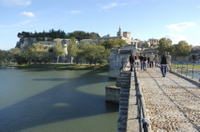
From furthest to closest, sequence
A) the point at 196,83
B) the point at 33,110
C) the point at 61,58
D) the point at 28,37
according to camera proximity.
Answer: the point at 28,37, the point at 61,58, the point at 33,110, the point at 196,83

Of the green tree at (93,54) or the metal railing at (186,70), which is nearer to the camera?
the metal railing at (186,70)

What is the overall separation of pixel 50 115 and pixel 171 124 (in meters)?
13.7

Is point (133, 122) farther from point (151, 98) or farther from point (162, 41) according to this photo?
point (162, 41)

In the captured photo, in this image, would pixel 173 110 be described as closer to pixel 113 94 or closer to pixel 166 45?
pixel 113 94

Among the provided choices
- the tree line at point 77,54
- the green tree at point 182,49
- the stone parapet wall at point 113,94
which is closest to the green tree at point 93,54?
the tree line at point 77,54

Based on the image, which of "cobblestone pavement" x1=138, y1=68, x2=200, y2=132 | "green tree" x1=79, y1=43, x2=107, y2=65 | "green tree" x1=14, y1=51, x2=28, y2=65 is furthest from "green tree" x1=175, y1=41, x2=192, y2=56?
"cobblestone pavement" x1=138, y1=68, x2=200, y2=132

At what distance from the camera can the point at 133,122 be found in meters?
5.20

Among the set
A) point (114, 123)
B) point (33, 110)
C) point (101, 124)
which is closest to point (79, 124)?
point (101, 124)

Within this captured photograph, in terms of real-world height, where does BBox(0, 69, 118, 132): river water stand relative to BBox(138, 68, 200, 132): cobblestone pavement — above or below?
below

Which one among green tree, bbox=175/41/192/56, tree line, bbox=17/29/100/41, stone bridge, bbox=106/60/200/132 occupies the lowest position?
stone bridge, bbox=106/60/200/132

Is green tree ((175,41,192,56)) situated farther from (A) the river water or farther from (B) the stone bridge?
(B) the stone bridge

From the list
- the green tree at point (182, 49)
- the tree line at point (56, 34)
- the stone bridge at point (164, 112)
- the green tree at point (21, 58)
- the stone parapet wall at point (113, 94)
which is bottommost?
the stone parapet wall at point (113, 94)

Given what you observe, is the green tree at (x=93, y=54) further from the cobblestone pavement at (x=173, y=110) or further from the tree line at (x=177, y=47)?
the cobblestone pavement at (x=173, y=110)

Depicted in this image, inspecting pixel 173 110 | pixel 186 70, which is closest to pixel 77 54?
pixel 186 70
